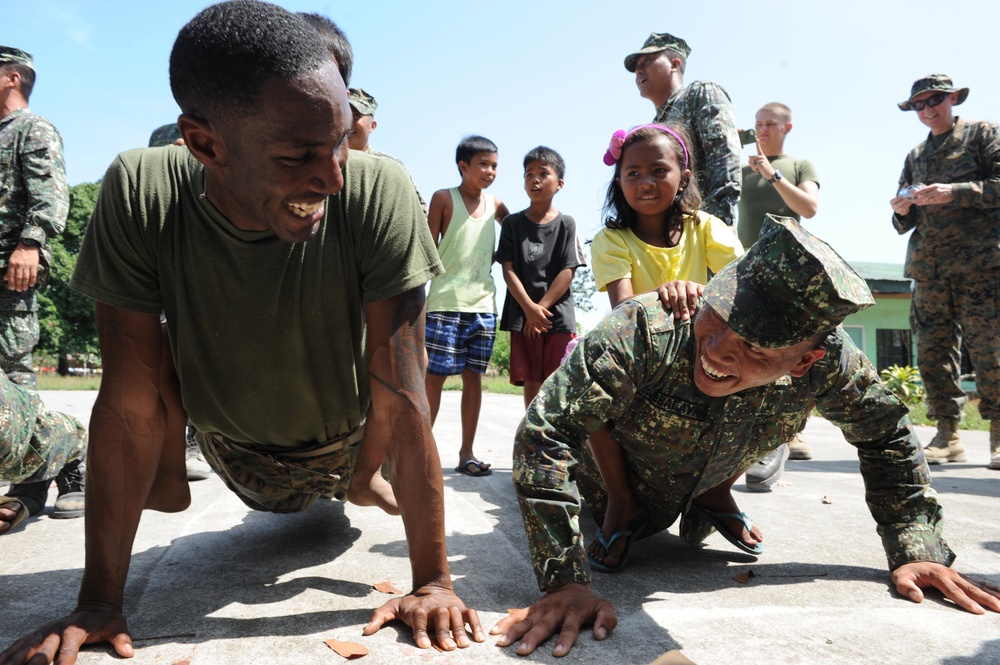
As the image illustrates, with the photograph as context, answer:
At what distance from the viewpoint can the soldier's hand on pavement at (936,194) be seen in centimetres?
536

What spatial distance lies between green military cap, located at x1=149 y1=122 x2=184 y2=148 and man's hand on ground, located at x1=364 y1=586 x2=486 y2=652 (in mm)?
3989

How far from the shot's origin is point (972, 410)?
11.3m

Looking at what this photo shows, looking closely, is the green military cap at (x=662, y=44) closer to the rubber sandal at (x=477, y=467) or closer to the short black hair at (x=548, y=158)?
the short black hair at (x=548, y=158)

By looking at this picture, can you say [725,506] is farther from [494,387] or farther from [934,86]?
[494,387]

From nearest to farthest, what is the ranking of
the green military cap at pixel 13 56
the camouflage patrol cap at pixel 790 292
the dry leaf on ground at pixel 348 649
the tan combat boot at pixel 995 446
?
1. the dry leaf on ground at pixel 348 649
2. the camouflage patrol cap at pixel 790 292
3. the green military cap at pixel 13 56
4. the tan combat boot at pixel 995 446

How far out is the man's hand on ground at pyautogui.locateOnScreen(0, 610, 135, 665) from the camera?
1794 mm

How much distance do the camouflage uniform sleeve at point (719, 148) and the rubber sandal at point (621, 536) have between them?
191cm

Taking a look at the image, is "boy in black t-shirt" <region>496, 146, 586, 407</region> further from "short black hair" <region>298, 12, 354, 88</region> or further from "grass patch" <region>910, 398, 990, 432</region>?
"grass patch" <region>910, 398, 990, 432</region>

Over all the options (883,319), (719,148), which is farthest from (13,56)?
→ (883,319)

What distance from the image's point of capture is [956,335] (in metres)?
5.71

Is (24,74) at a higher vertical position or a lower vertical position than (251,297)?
higher

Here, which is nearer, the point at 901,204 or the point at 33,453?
the point at 33,453

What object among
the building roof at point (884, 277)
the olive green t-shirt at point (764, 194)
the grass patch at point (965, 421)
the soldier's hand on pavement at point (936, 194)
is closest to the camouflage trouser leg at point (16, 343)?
the olive green t-shirt at point (764, 194)

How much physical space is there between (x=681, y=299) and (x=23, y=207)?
12.8ft
